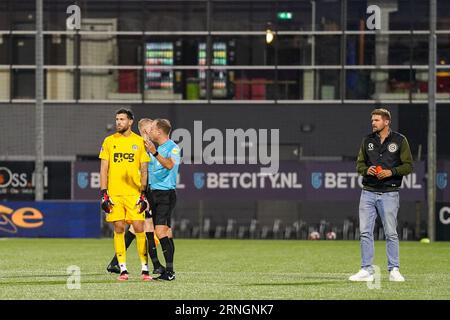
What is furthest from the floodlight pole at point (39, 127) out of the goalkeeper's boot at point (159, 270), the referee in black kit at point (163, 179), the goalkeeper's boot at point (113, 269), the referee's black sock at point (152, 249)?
the referee in black kit at point (163, 179)

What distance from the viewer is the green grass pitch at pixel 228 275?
13703 millimetres

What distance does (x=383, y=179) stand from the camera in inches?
623

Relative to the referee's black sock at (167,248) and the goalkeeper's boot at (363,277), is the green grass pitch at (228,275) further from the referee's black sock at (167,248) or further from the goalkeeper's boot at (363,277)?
the referee's black sock at (167,248)

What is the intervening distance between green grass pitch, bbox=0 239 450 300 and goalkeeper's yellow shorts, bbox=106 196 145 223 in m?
0.76

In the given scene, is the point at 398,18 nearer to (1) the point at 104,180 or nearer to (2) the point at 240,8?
(2) the point at 240,8

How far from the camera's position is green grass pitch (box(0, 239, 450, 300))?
539 inches

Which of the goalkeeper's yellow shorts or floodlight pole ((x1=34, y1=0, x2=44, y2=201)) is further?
floodlight pole ((x1=34, y1=0, x2=44, y2=201))

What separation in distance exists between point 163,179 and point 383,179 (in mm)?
2695

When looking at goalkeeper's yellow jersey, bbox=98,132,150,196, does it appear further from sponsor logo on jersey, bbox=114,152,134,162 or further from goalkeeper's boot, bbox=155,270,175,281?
goalkeeper's boot, bbox=155,270,175,281

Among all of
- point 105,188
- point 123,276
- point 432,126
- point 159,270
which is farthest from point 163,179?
point 432,126

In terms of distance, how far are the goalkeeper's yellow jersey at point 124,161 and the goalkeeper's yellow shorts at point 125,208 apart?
6 cm

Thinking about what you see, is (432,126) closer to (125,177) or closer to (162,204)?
(162,204)

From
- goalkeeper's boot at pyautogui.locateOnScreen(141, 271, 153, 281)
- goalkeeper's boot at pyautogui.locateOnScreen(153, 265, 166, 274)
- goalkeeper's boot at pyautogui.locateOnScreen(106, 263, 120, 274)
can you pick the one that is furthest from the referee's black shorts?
goalkeeper's boot at pyautogui.locateOnScreen(106, 263, 120, 274)
